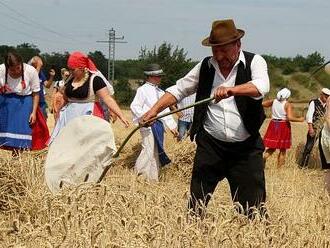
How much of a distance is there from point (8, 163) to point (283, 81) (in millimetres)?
46152

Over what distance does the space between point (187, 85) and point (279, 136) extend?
282 inches

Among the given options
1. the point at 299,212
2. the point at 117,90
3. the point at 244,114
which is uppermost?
the point at 244,114

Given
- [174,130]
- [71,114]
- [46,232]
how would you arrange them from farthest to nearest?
[174,130]
[71,114]
[46,232]

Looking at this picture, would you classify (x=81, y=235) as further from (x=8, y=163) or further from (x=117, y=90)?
(x=117, y=90)

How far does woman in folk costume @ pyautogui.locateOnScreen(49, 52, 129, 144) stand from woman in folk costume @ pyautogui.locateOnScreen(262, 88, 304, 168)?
18.4 feet

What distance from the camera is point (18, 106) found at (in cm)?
830

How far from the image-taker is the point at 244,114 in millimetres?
4871

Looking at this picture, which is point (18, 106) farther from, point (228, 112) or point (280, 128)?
point (280, 128)

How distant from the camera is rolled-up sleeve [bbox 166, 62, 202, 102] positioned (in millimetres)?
5121

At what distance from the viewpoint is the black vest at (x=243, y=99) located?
486cm

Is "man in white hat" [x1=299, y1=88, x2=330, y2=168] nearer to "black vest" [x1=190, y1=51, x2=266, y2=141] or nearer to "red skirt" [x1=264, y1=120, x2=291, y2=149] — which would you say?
"red skirt" [x1=264, y1=120, x2=291, y2=149]

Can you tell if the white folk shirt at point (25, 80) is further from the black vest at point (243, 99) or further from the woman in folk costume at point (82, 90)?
the black vest at point (243, 99)

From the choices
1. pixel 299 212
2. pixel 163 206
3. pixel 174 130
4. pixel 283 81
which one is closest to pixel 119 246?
pixel 163 206

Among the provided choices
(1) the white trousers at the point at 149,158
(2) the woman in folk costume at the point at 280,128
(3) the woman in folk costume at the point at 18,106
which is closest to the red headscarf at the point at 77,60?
(3) the woman in folk costume at the point at 18,106
